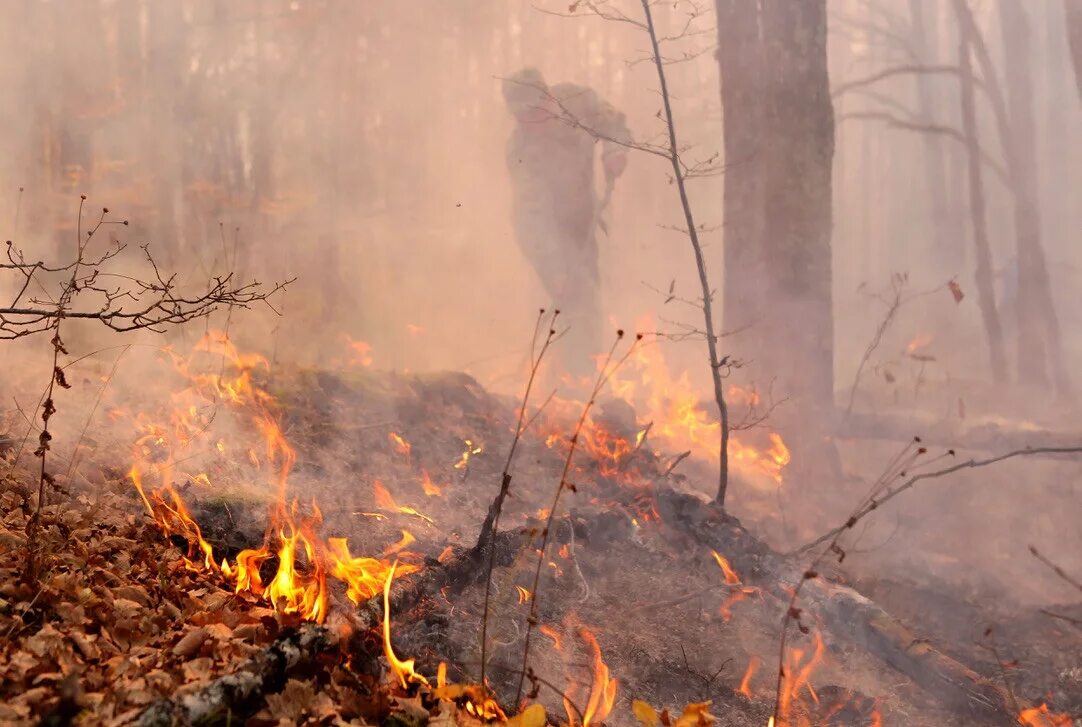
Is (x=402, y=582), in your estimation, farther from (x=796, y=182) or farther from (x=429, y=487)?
(x=796, y=182)

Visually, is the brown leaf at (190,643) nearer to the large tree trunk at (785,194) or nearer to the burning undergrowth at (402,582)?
the burning undergrowth at (402,582)

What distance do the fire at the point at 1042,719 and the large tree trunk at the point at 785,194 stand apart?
445 cm

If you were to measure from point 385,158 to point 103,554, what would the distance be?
1606 cm

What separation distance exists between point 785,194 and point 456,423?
478cm

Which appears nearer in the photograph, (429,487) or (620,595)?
(620,595)

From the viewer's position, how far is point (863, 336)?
1082 inches

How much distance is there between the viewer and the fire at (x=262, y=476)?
3682 millimetres

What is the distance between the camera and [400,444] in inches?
265

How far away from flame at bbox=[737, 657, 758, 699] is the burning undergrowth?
0.08 feet

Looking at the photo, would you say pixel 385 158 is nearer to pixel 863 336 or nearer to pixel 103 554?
pixel 103 554

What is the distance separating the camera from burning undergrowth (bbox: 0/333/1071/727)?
289 centimetres

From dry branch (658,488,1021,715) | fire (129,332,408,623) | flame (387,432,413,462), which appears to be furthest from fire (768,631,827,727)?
flame (387,432,413,462)

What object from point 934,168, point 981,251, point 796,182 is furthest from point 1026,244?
point 934,168

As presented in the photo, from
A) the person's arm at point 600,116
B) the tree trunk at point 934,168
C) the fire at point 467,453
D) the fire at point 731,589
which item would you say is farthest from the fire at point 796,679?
the tree trunk at point 934,168
